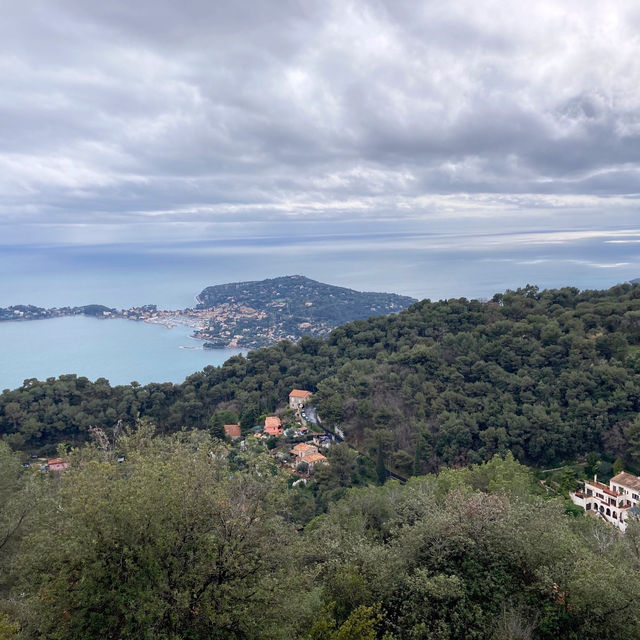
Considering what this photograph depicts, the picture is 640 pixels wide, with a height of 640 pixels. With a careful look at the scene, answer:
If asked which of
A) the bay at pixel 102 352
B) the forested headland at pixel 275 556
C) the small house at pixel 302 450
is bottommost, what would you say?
the bay at pixel 102 352

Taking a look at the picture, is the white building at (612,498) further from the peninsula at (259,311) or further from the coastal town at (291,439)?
the peninsula at (259,311)

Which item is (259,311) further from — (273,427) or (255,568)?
(255,568)

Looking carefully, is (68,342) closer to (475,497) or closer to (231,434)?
(231,434)

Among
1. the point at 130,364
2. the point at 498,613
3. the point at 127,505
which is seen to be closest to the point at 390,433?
the point at 498,613

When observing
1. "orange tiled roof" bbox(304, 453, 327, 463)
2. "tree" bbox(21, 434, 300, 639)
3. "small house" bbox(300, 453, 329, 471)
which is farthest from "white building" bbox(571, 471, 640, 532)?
"tree" bbox(21, 434, 300, 639)

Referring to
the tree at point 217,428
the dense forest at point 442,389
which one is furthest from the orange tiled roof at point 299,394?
the tree at point 217,428

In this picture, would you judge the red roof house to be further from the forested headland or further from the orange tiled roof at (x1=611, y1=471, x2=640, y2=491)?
the orange tiled roof at (x1=611, y1=471, x2=640, y2=491)

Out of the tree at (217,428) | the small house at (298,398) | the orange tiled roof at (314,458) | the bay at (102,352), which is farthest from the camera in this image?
the bay at (102,352)
